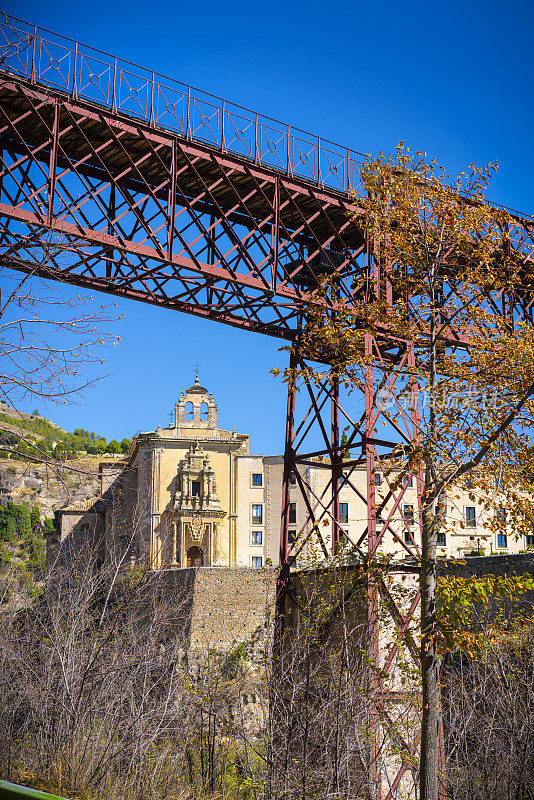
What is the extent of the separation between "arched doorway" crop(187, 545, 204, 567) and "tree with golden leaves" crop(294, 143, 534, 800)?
1364 inches

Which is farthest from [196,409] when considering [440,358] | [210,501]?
[440,358]

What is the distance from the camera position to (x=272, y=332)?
49.1ft

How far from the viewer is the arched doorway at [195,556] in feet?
146

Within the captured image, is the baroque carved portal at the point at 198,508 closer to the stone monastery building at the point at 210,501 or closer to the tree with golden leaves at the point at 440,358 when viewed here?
the stone monastery building at the point at 210,501

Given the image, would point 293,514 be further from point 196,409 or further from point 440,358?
point 440,358

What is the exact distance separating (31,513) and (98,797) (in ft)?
245

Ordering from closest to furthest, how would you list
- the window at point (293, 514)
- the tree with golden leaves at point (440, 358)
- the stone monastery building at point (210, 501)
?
the tree with golden leaves at point (440, 358) < the stone monastery building at point (210, 501) < the window at point (293, 514)

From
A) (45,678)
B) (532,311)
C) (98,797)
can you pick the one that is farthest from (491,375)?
(45,678)

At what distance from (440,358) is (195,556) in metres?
35.7

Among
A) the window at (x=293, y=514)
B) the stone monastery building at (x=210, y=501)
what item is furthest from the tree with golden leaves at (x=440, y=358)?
the window at (x=293, y=514)

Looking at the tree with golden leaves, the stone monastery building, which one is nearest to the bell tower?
the stone monastery building

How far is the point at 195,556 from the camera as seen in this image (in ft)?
147

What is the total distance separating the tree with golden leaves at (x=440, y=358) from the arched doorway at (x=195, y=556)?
114ft

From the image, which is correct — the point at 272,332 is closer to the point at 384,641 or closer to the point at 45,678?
the point at 384,641
